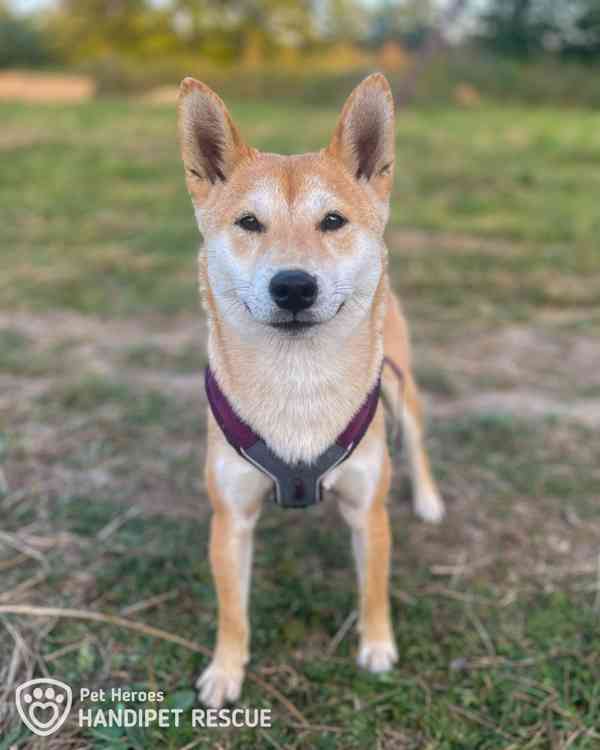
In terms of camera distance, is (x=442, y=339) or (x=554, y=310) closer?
(x=442, y=339)

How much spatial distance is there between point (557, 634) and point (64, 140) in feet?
41.1

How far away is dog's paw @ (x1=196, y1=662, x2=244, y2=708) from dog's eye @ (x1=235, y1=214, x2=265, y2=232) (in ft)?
4.90

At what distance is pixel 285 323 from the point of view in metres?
1.98

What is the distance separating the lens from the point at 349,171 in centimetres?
231

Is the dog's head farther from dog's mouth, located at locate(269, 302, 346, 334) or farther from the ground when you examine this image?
the ground

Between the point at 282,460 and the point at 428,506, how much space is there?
1.27 meters

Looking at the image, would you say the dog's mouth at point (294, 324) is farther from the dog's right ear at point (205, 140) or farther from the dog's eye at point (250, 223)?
the dog's right ear at point (205, 140)

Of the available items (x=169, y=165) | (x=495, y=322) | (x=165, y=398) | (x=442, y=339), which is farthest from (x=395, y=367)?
(x=169, y=165)

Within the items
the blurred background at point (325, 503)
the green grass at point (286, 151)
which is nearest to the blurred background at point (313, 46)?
the green grass at point (286, 151)

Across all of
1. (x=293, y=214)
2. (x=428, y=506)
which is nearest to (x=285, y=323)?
(x=293, y=214)

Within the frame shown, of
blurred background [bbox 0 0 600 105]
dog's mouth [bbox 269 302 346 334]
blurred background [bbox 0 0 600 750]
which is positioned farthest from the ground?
blurred background [bbox 0 0 600 105]

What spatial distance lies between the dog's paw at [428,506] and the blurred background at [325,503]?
55 millimetres

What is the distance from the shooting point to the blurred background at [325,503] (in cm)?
237

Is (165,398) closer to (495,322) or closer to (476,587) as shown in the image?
(476,587)
